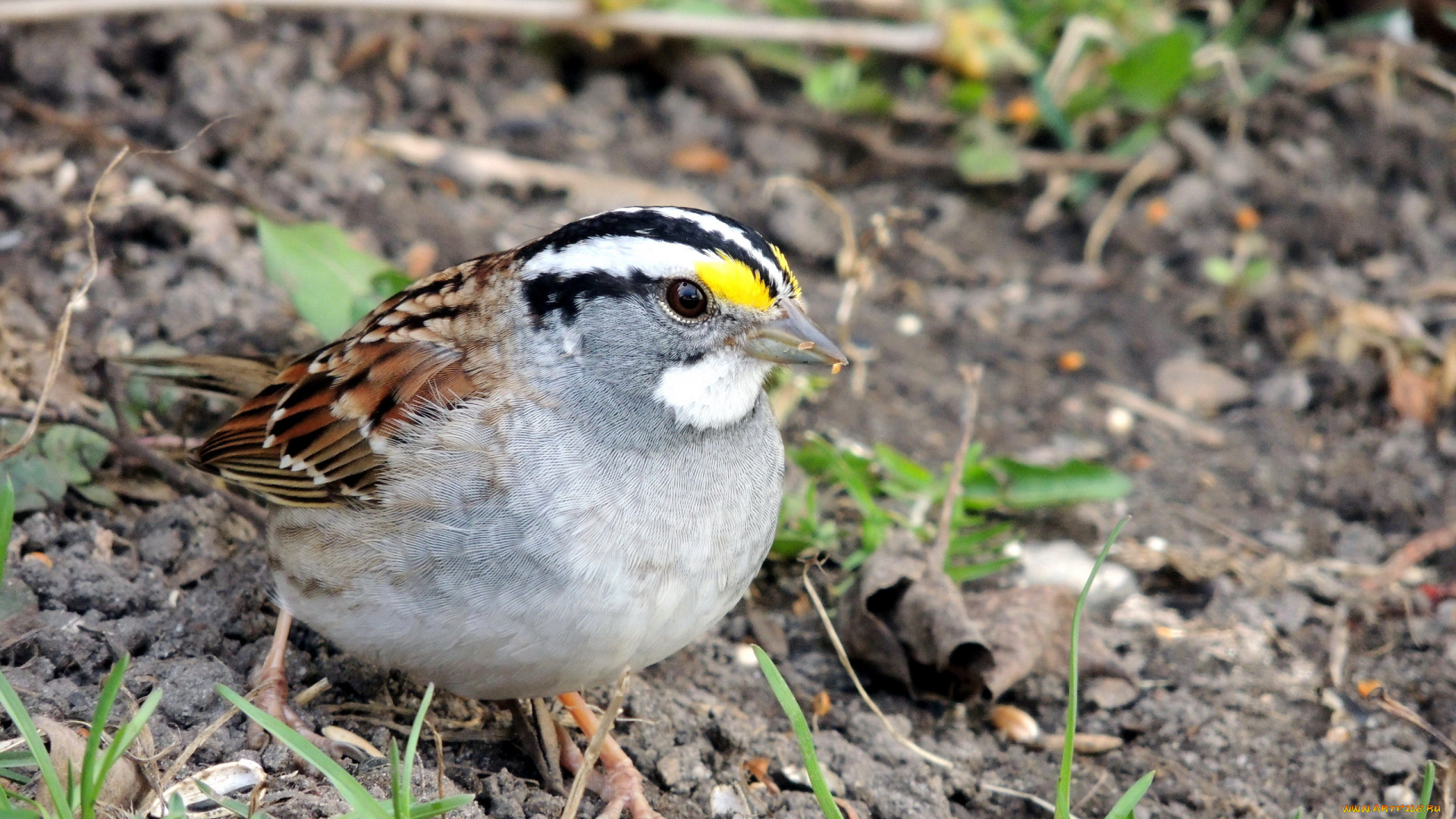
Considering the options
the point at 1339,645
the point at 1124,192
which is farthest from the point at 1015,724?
the point at 1124,192

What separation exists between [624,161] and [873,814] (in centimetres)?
348

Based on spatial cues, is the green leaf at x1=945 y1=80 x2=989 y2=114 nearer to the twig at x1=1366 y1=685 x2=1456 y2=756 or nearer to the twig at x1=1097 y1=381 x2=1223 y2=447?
the twig at x1=1097 y1=381 x2=1223 y2=447

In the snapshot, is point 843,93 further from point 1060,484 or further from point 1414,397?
point 1414,397

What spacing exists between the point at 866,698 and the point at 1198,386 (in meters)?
2.38

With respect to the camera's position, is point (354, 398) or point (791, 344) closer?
point (791, 344)

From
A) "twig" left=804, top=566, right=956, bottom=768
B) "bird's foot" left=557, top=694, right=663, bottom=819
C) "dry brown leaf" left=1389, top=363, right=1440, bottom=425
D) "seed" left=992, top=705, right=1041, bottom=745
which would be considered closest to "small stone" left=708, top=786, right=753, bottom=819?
"bird's foot" left=557, top=694, right=663, bottom=819

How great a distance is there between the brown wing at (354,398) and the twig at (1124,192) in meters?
3.15

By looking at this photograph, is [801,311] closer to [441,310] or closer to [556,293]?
[556,293]

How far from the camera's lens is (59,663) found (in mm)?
3166

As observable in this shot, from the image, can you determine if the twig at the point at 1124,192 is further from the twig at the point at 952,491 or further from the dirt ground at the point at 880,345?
the twig at the point at 952,491

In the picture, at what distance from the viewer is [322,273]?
174 inches

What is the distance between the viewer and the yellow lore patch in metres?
3.13

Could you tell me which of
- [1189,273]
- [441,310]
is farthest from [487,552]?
[1189,273]

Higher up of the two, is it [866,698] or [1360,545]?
[866,698]
